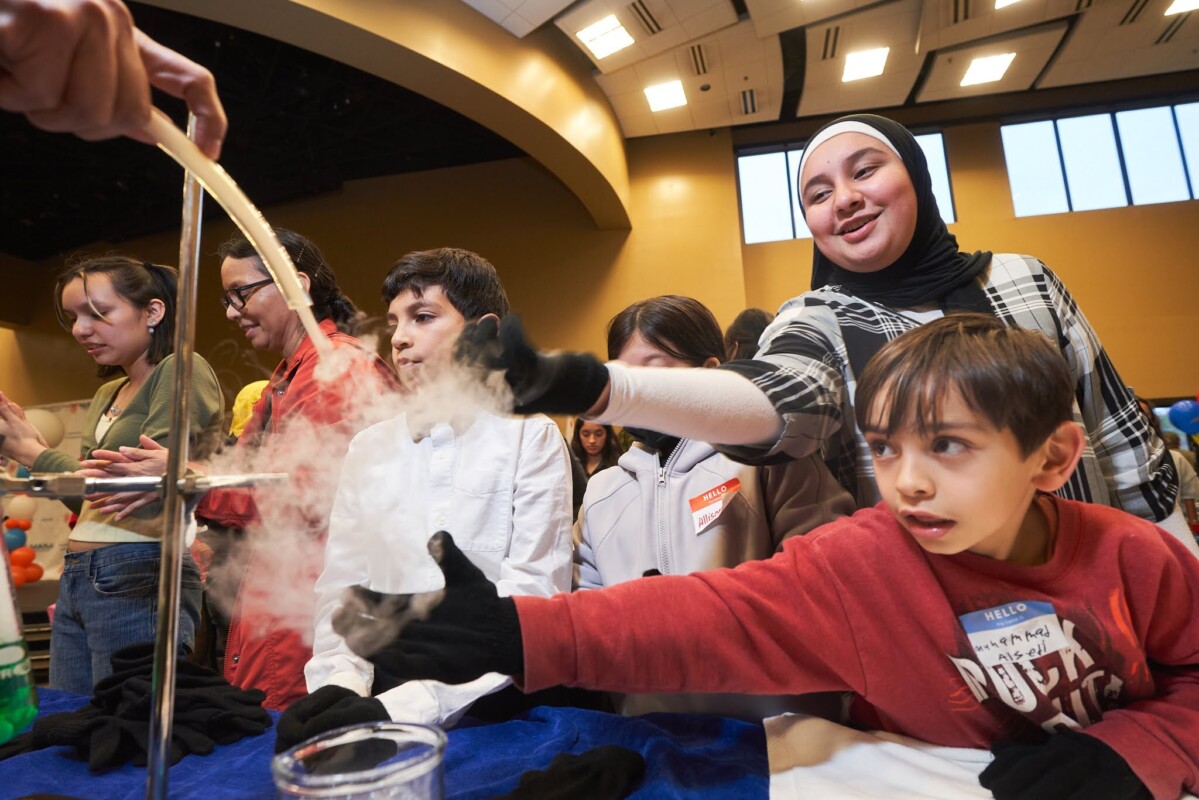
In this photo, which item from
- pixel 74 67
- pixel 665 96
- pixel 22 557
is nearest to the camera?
pixel 74 67

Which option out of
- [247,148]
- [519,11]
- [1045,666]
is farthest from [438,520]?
[247,148]

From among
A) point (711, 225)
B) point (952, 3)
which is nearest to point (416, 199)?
point (711, 225)

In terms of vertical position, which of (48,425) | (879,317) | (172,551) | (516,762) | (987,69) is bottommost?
(516,762)

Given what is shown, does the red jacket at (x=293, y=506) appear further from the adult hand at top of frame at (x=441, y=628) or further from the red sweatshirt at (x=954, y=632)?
the red sweatshirt at (x=954, y=632)

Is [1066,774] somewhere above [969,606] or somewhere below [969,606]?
below

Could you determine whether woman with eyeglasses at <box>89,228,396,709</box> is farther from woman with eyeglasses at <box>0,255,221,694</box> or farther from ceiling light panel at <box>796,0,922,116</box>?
ceiling light panel at <box>796,0,922,116</box>

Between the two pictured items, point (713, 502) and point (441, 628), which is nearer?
point (441, 628)

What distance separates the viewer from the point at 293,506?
824 millimetres

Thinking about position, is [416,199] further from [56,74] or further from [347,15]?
[56,74]

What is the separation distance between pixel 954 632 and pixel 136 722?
98 cm

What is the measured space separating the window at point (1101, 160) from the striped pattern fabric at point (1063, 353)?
6.38 meters

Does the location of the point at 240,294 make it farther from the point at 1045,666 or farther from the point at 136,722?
the point at 1045,666

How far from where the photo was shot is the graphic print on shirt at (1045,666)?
26.5 inches

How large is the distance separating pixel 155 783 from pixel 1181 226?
8.21 meters
